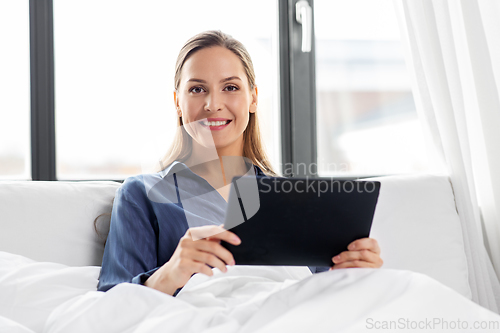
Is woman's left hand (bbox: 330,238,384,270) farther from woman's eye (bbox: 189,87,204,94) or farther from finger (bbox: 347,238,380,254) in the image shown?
woman's eye (bbox: 189,87,204,94)

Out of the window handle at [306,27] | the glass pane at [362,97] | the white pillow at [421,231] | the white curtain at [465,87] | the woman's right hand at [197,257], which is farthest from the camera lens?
the glass pane at [362,97]

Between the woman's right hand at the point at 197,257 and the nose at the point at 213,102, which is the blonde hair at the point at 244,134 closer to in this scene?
the nose at the point at 213,102

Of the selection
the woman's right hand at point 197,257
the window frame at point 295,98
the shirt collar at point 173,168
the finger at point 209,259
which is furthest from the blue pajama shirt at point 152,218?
the window frame at point 295,98

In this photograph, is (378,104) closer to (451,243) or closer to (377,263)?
(451,243)

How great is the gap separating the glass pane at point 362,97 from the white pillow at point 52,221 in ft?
3.88

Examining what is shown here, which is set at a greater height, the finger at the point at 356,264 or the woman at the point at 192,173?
the woman at the point at 192,173

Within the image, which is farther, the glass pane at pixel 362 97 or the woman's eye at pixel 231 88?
the glass pane at pixel 362 97

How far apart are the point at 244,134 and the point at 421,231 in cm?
71

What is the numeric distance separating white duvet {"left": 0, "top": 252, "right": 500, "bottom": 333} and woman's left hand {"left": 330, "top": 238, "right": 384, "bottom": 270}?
49mm

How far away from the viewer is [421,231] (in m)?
1.39

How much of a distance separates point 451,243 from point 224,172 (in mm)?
840

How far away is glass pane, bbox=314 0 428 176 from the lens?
2.07 metres

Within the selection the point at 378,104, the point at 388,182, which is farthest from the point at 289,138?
the point at 388,182

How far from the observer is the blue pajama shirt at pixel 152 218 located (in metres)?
1.00
